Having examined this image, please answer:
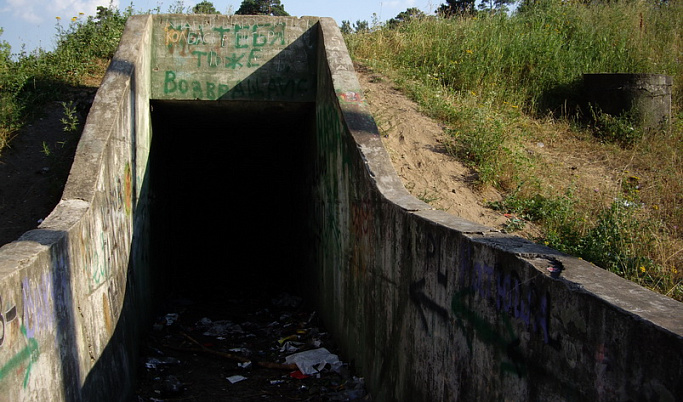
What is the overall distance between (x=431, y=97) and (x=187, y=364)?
15.3ft

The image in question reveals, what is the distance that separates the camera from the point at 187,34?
7805 millimetres

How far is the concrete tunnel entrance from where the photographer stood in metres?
8.49

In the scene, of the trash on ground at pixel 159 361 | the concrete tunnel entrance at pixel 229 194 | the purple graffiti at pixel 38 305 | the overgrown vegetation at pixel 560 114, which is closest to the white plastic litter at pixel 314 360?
the trash on ground at pixel 159 361

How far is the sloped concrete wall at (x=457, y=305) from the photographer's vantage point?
7.14 feet

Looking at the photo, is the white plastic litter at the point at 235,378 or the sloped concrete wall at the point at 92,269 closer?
the sloped concrete wall at the point at 92,269

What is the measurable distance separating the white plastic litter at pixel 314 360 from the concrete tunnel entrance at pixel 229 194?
242cm

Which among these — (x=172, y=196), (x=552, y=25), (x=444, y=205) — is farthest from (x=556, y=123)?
(x=172, y=196)

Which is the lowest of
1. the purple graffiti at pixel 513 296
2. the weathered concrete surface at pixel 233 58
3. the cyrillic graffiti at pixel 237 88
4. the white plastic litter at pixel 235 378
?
the white plastic litter at pixel 235 378

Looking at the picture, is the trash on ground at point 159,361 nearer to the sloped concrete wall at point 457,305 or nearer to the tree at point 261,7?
the sloped concrete wall at point 457,305

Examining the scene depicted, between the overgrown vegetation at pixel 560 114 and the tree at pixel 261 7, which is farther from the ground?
the tree at pixel 261 7

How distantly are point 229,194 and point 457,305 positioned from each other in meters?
9.11

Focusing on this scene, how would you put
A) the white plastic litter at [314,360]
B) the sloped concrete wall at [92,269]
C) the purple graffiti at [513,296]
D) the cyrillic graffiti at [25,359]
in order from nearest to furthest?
the purple graffiti at [513,296]
the cyrillic graffiti at [25,359]
the sloped concrete wall at [92,269]
the white plastic litter at [314,360]

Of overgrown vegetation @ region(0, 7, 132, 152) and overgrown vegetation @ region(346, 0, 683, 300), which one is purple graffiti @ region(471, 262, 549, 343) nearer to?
overgrown vegetation @ region(346, 0, 683, 300)

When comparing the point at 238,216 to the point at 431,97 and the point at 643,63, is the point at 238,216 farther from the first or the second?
the point at 643,63
